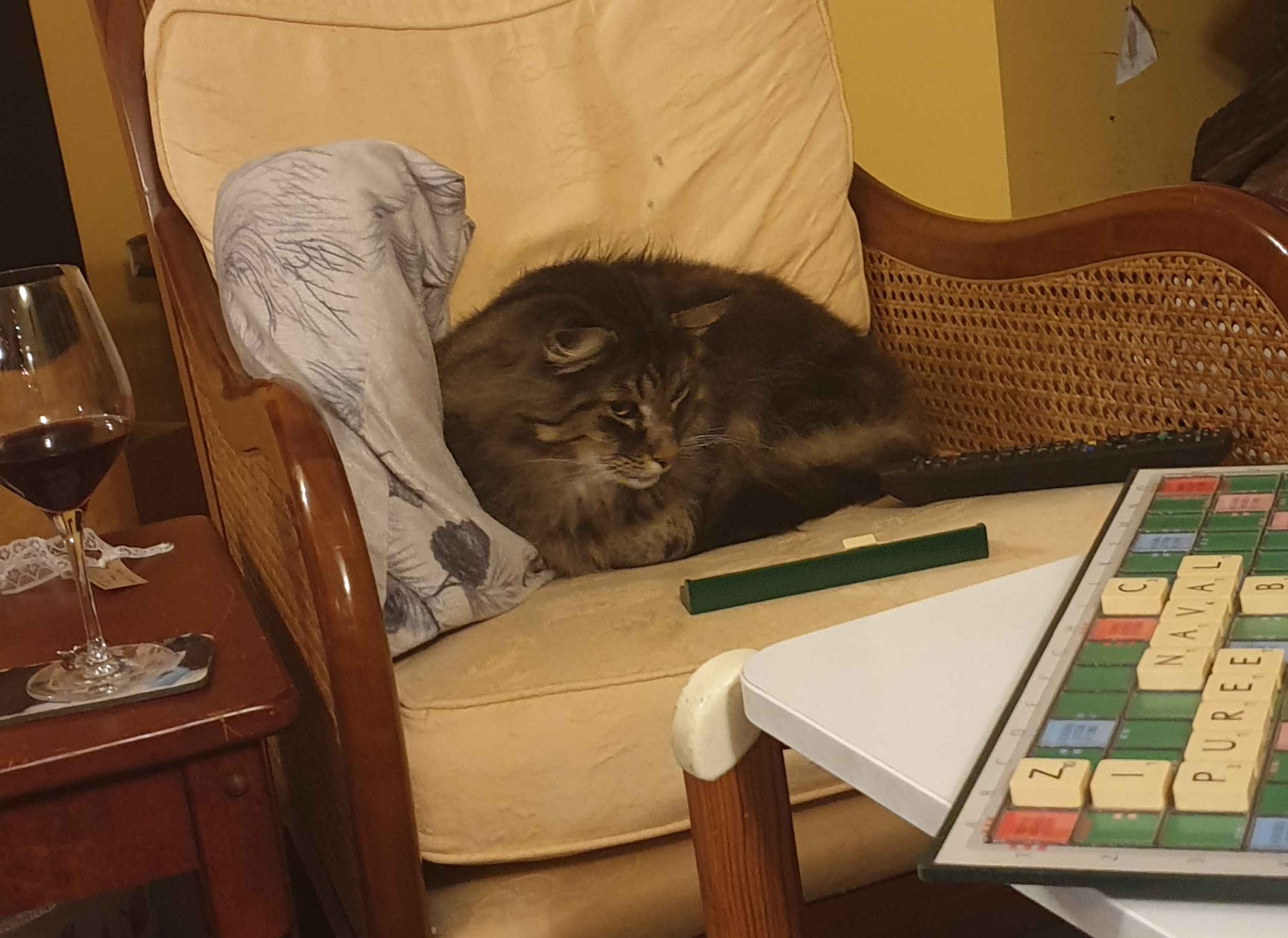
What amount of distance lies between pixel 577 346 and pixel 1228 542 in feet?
2.36

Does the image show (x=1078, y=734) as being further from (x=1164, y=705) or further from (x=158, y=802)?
(x=158, y=802)

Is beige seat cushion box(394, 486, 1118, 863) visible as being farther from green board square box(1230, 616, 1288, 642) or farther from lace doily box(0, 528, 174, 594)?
green board square box(1230, 616, 1288, 642)

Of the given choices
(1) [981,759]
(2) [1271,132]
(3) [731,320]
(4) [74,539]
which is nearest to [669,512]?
(3) [731,320]

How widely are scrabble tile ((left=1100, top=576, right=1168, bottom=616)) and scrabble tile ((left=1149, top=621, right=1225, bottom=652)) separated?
0.06 ft

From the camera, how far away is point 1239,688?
43 centimetres

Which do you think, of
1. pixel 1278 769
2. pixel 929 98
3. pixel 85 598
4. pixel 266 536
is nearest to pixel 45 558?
pixel 266 536

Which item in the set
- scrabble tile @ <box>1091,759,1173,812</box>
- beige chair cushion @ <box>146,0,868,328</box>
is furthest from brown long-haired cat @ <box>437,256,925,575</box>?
scrabble tile @ <box>1091,759,1173,812</box>

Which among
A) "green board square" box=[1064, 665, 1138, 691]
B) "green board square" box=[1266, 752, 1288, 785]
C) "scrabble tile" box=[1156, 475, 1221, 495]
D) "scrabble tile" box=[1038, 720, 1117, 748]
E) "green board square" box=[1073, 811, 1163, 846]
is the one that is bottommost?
"green board square" box=[1073, 811, 1163, 846]

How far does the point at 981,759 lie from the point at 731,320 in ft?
3.04

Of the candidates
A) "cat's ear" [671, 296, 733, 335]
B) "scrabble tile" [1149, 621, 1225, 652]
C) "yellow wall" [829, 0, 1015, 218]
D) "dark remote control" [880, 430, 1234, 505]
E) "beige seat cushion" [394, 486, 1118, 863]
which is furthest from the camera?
"yellow wall" [829, 0, 1015, 218]

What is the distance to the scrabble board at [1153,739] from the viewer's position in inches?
14.2

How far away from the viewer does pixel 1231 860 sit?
1.15ft

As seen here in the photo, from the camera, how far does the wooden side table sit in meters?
Answer: 0.79

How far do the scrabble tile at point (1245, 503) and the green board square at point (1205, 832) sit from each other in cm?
24
